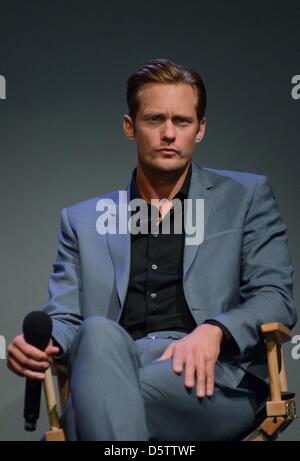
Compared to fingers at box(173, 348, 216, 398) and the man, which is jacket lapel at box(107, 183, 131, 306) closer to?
the man

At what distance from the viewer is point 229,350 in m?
2.42

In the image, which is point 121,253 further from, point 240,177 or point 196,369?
point 196,369

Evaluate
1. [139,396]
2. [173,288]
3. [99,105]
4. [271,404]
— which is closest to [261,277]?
[173,288]

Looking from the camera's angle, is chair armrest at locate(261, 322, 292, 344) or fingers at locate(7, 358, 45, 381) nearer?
fingers at locate(7, 358, 45, 381)

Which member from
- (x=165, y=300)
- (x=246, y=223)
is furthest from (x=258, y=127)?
(x=165, y=300)

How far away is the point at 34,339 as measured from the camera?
2213mm

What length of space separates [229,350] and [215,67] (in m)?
1.36

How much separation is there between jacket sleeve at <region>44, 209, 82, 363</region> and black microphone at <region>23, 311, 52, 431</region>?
1.09 feet

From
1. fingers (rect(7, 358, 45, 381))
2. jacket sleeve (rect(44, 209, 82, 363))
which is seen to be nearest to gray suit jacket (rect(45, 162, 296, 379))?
jacket sleeve (rect(44, 209, 82, 363))

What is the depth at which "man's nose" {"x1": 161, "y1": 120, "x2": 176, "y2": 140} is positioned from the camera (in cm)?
269

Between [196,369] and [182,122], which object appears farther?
[182,122]

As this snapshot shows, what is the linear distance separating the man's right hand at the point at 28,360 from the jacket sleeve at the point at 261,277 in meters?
0.45

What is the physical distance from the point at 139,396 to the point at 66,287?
2.39ft
